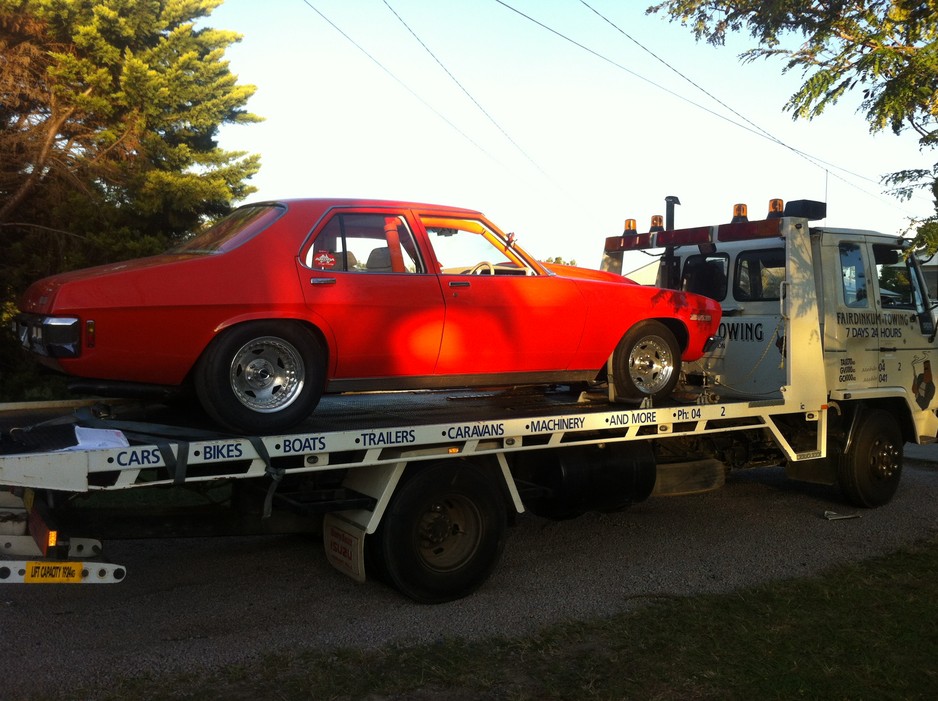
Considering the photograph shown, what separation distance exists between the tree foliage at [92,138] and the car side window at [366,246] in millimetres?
11410

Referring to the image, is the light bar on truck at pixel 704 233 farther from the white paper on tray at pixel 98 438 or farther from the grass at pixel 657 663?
the white paper on tray at pixel 98 438

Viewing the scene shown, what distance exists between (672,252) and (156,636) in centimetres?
548

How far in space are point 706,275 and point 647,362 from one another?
1.95 meters

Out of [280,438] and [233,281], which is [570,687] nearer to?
[280,438]

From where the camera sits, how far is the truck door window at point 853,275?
7773 mm

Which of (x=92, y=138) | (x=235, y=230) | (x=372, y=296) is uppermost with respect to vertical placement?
(x=92, y=138)

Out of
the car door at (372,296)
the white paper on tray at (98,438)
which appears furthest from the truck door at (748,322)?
the white paper on tray at (98,438)

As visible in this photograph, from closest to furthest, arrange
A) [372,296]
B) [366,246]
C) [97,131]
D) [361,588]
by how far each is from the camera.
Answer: [372,296]
[366,246]
[361,588]
[97,131]

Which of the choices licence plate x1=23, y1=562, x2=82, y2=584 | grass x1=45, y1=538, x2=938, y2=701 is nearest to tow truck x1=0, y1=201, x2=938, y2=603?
licence plate x1=23, y1=562, x2=82, y2=584

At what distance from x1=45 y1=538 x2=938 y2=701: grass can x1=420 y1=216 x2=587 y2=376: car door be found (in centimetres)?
168

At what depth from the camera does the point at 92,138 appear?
17000 millimetres

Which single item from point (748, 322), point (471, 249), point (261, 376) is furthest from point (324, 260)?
point (748, 322)

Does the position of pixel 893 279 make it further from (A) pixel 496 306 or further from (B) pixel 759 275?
(A) pixel 496 306

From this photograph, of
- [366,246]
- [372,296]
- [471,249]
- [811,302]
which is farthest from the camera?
[811,302]
